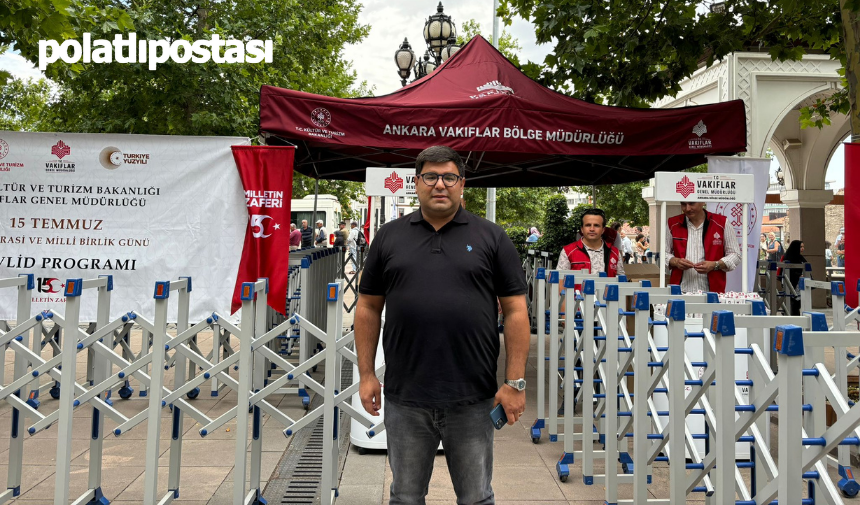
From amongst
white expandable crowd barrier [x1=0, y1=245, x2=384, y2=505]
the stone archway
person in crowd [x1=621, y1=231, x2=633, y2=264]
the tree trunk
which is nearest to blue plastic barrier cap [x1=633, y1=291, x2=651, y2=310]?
white expandable crowd barrier [x1=0, y1=245, x2=384, y2=505]

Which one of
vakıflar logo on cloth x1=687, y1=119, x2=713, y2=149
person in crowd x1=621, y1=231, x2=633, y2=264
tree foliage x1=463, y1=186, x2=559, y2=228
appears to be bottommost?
person in crowd x1=621, y1=231, x2=633, y2=264

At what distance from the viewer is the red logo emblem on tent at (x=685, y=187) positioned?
6.25 m

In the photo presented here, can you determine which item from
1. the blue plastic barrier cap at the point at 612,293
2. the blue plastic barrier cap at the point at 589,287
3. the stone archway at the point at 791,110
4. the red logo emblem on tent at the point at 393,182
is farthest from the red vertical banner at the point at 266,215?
the stone archway at the point at 791,110

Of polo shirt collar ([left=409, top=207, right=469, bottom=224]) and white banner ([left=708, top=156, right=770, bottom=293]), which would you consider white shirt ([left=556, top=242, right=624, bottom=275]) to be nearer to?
white banner ([left=708, top=156, right=770, bottom=293])

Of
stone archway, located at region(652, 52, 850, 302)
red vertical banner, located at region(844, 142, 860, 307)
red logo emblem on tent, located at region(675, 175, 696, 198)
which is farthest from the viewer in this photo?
stone archway, located at region(652, 52, 850, 302)

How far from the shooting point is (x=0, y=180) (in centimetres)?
689

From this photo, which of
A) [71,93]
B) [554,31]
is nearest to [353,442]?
[554,31]

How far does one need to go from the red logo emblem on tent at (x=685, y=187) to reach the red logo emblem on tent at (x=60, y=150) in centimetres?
595

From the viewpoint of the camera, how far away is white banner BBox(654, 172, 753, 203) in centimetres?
621

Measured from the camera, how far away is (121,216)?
22.8ft

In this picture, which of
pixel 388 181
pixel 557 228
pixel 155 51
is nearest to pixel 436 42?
pixel 557 228

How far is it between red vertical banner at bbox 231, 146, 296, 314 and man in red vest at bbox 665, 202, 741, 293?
12.9 feet

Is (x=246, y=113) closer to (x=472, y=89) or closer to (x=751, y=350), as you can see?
(x=472, y=89)

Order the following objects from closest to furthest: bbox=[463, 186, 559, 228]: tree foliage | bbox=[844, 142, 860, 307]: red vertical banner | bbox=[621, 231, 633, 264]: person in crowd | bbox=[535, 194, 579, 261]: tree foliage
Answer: bbox=[844, 142, 860, 307]: red vertical banner
bbox=[535, 194, 579, 261]: tree foliage
bbox=[621, 231, 633, 264]: person in crowd
bbox=[463, 186, 559, 228]: tree foliage
